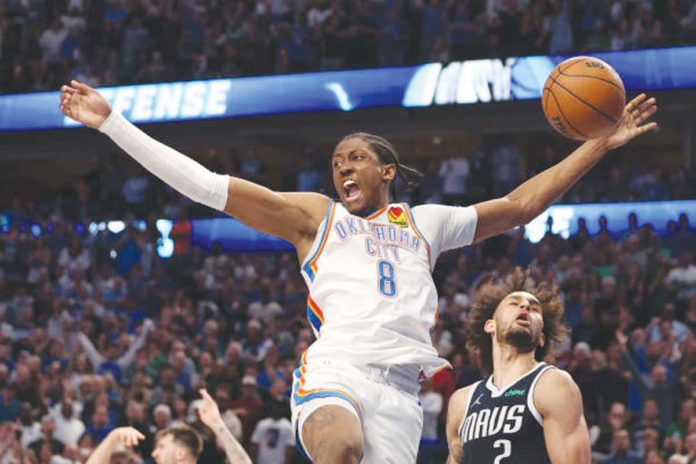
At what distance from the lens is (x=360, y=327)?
182 inches

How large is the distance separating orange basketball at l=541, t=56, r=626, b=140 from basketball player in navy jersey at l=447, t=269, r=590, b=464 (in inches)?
36.9

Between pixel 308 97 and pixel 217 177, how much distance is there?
1450 cm

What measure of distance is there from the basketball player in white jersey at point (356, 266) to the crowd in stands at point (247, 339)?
5938 mm

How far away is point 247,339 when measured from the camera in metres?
14.5

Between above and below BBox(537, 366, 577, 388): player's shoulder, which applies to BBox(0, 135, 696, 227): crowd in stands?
above

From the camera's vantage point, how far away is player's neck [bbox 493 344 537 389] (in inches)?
218

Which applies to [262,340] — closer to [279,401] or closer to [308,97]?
[279,401]

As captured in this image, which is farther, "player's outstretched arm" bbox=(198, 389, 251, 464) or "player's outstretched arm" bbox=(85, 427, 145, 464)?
"player's outstretched arm" bbox=(198, 389, 251, 464)

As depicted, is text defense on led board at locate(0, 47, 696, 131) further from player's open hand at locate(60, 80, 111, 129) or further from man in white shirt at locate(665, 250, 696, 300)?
player's open hand at locate(60, 80, 111, 129)

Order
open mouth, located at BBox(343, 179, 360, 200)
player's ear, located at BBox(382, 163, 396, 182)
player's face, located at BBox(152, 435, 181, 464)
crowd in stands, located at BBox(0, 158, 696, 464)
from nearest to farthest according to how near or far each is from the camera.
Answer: open mouth, located at BBox(343, 179, 360, 200) < player's ear, located at BBox(382, 163, 396, 182) < player's face, located at BBox(152, 435, 181, 464) < crowd in stands, located at BBox(0, 158, 696, 464)

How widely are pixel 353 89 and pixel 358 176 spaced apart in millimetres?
14041

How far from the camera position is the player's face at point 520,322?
5.60 m

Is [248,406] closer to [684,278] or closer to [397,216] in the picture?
[684,278]

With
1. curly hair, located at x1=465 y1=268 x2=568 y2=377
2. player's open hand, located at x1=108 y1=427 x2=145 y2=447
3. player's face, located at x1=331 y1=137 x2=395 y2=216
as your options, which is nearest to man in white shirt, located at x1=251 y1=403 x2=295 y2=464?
player's open hand, located at x1=108 y1=427 x2=145 y2=447
